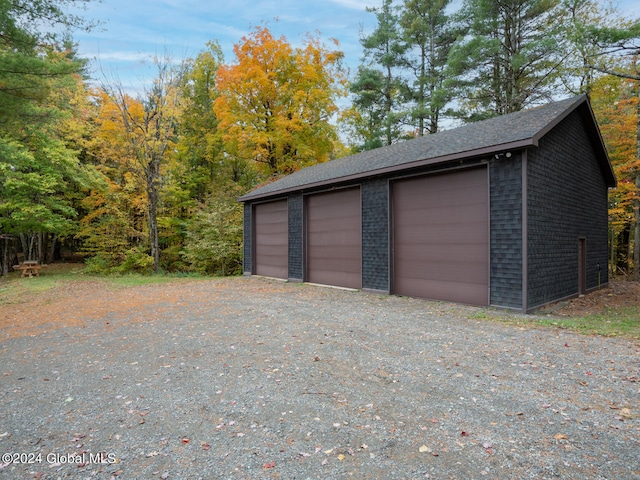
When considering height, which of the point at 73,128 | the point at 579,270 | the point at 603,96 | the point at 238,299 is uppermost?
the point at 603,96

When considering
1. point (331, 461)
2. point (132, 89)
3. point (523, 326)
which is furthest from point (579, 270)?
point (132, 89)

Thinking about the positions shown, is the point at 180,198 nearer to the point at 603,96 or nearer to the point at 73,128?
the point at 73,128

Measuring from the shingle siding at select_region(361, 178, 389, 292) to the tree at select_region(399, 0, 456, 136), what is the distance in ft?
32.1

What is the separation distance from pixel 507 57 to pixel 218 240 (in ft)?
45.7

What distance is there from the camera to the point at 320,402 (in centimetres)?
279

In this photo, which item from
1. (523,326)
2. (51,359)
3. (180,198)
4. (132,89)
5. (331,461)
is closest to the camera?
(331,461)

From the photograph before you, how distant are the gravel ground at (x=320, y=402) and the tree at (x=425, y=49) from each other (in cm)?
1460

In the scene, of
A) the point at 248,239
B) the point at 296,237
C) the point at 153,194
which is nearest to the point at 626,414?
the point at 296,237

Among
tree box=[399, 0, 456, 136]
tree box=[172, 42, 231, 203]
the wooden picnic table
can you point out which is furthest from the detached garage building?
the wooden picnic table

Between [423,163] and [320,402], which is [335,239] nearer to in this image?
[423,163]

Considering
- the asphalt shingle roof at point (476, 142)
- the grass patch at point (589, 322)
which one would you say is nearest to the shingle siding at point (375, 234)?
the asphalt shingle roof at point (476, 142)

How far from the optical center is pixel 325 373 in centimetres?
339

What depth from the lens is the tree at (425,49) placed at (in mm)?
17000

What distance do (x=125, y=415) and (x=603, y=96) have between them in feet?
59.5
